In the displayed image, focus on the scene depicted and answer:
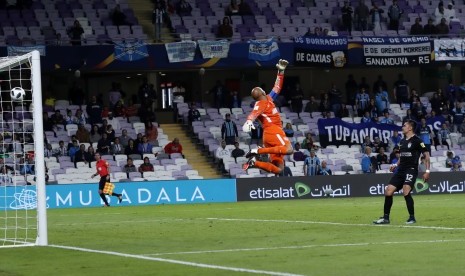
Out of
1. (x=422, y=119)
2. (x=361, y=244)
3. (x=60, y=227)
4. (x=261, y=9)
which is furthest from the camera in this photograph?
(x=261, y=9)

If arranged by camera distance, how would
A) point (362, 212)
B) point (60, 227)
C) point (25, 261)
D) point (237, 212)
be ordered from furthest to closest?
point (237, 212) < point (362, 212) < point (60, 227) < point (25, 261)

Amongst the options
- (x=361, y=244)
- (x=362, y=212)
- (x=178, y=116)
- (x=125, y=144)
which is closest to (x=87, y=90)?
(x=178, y=116)

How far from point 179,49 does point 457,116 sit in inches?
482

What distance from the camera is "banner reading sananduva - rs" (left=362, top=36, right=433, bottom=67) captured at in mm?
48281

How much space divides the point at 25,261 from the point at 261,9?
115 feet

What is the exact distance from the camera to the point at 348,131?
46.6 metres

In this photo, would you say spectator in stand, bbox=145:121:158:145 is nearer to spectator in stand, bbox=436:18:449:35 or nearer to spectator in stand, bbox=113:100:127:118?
spectator in stand, bbox=113:100:127:118

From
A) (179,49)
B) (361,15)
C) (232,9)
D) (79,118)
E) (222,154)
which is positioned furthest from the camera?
(361,15)

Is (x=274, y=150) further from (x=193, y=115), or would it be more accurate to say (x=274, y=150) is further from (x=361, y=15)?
(x=361, y=15)

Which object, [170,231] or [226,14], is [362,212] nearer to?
[170,231]

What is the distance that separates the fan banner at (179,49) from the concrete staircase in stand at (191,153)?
314 cm

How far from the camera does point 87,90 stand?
165 ft

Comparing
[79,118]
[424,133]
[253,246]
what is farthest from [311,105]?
[253,246]

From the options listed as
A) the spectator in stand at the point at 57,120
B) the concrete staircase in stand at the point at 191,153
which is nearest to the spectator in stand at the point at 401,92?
the concrete staircase in stand at the point at 191,153
